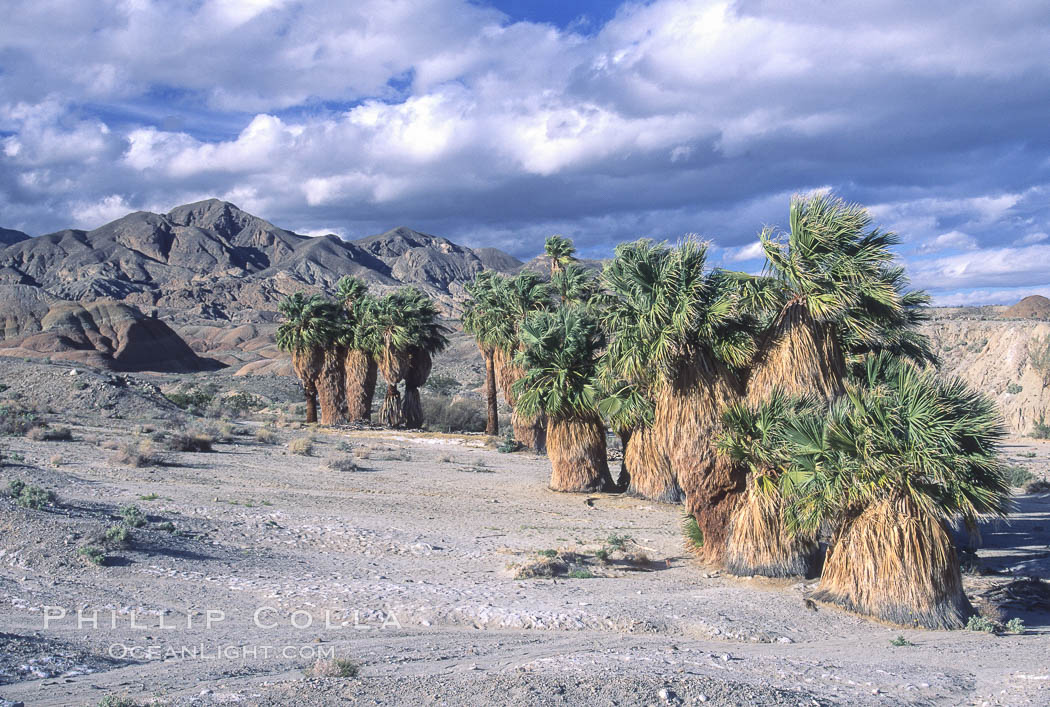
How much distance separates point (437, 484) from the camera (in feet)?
77.7

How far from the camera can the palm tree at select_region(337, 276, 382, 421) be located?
136ft

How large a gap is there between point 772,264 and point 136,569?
38.3ft

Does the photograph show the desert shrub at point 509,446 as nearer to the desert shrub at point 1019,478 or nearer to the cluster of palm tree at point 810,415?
the cluster of palm tree at point 810,415

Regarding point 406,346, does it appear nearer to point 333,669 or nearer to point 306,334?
point 306,334

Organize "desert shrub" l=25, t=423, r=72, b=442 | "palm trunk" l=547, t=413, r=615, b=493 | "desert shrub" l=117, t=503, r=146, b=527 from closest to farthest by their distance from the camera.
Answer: "desert shrub" l=117, t=503, r=146, b=527 → "palm trunk" l=547, t=413, r=615, b=493 → "desert shrub" l=25, t=423, r=72, b=442

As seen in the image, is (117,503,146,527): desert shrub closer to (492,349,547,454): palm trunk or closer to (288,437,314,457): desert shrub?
(288,437,314,457): desert shrub

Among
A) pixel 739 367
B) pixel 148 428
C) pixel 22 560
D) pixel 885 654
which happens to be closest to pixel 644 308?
pixel 739 367

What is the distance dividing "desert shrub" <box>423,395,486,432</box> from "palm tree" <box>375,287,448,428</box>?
145 inches

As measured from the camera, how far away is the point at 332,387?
1715 inches

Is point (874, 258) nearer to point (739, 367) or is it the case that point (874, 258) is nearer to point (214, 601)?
point (739, 367)

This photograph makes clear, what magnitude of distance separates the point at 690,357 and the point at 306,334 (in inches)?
1232

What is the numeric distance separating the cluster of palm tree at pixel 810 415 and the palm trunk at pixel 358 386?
26.6 meters

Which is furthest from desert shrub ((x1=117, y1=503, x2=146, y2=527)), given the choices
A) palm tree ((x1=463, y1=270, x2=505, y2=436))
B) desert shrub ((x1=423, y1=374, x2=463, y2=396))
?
desert shrub ((x1=423, y1=374, x2=463, y2=396))

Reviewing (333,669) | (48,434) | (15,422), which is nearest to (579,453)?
(333,669)
